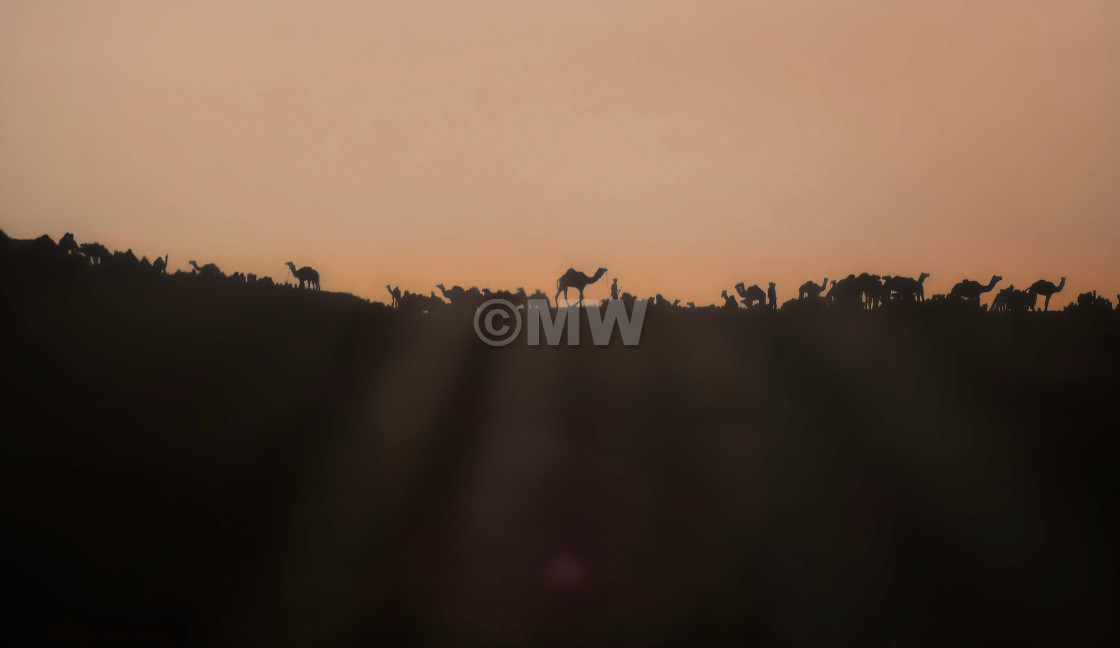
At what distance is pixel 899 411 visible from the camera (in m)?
25.7

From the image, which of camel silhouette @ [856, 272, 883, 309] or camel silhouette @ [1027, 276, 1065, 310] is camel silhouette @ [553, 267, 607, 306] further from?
camel silhouette @ [1027, 276, 1065, 310]

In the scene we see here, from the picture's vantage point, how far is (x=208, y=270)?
3005 centimetres

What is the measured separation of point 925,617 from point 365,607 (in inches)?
545

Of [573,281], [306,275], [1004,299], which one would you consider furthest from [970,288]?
[306,275]

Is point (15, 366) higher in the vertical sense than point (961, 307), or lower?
lower

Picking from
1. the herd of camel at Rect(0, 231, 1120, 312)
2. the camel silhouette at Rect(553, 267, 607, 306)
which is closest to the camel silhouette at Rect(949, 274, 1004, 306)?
the herd of camel at Rect(0, 231, 1120, 312)

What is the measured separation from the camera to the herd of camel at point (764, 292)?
2785cm

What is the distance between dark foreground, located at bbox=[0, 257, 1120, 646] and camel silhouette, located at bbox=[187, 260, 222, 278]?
1.58 m

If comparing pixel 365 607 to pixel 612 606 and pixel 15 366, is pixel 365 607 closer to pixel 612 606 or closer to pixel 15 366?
pixel 612 606

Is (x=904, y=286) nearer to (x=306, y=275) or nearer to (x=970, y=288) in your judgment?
(x=970, y=288)

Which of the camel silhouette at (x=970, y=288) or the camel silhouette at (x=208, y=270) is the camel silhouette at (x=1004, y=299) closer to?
the camel silhouette at (x=970, y=288)

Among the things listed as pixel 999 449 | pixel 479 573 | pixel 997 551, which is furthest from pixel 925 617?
pixel 479 573

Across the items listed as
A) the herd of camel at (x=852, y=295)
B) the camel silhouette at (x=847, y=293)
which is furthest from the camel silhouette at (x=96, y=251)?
the camel silhouette at (x=847, y=293)

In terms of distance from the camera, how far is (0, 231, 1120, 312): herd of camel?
1096 inches
